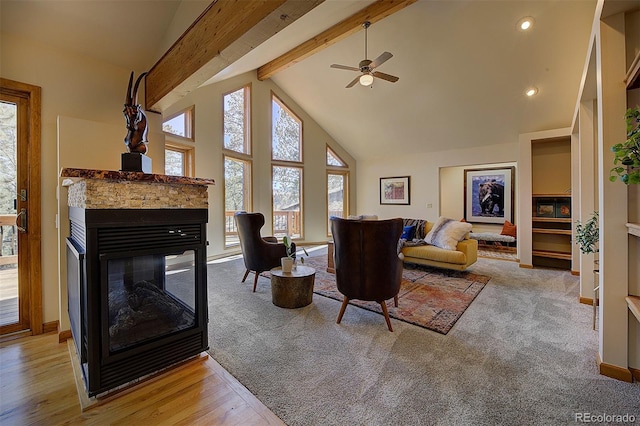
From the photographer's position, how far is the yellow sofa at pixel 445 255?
4.00m

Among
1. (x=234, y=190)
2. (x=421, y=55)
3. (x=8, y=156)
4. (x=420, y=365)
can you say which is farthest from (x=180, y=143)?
(x=420, y=365)

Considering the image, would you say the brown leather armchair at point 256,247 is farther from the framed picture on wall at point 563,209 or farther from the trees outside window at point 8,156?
the framed picture on wall at point 563,209

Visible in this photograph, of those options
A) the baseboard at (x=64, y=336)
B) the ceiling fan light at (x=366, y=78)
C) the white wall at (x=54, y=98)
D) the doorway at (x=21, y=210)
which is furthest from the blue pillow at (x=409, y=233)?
the doorway at (x=21, y=210)

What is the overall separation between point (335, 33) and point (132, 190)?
4.17 m

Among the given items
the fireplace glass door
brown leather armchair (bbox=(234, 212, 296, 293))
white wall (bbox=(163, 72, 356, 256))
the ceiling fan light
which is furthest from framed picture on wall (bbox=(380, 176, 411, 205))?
the fireplace glass door

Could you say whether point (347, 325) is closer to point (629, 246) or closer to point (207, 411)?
point (207, 411)

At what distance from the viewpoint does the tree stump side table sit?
9.39 ft

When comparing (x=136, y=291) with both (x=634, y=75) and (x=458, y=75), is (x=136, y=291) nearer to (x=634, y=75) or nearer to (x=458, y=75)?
(x=634, y=75)

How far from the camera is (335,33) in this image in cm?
430

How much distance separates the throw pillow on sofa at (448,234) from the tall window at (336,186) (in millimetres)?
3397

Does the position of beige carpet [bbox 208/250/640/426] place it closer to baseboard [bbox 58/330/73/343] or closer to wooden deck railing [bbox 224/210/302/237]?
baseboard [bbox 58/330/73/343]

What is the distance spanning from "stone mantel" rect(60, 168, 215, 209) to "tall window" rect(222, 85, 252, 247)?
12.3 feet

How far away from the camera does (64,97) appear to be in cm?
221

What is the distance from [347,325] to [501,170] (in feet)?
21.5
